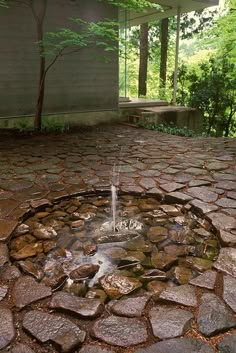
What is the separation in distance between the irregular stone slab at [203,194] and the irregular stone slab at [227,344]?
5.91 ft

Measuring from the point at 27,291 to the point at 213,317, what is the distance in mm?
1156

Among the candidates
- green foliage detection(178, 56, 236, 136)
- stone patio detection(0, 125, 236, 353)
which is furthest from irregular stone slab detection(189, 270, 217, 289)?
green foliage detection(178, 56, 236, 136)

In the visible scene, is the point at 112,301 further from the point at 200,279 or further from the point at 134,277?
the point at 200,279

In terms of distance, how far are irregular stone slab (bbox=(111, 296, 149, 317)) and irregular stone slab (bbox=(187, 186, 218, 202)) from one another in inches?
65.7

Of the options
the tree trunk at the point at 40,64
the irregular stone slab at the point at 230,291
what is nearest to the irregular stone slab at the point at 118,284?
the irregular stone slab at the point at 230,291

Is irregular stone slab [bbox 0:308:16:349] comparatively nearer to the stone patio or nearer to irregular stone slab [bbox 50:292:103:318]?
the stone patio

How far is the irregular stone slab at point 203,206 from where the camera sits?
9.86 feet

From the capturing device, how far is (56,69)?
6918 millimetres

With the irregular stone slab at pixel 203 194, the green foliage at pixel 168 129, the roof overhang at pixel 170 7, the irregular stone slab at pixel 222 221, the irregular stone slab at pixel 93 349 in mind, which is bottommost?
the irregular stone slab at pixel 93 349

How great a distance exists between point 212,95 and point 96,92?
3405 mm

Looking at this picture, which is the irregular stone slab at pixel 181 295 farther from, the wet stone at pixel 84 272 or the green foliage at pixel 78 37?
the green foliage at pixel 78 37

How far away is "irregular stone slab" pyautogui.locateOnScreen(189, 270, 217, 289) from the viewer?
1.97m

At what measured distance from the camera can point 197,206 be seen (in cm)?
311

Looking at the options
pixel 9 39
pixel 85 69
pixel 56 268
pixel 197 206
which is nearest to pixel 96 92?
pixel 85 69
